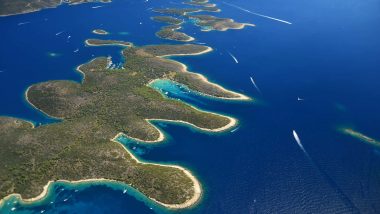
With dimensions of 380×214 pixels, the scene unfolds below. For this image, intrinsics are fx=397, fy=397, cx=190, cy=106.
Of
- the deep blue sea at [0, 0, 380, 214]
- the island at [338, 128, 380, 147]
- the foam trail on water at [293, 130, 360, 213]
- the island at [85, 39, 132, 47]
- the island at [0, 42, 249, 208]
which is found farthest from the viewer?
the island at [85, 39, 132, 47]

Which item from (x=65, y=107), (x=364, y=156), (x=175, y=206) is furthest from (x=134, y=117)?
(x=364, y=156)

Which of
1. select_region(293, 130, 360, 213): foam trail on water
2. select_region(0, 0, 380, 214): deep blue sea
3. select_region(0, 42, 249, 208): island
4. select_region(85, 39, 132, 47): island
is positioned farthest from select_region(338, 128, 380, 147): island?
select_region(85, 39, 132, 47): island

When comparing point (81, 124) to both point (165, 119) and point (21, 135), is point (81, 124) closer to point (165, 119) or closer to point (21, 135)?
point (21, 135)

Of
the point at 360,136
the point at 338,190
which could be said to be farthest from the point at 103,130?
the point at 360,136

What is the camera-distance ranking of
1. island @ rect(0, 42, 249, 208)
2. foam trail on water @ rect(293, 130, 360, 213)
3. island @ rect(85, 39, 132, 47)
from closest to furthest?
foam trail on water @ rect(293, 130, 360, 213) < island @ rect(0, 42, 249, 208) < island @ rect(85, 39, 132, 47)

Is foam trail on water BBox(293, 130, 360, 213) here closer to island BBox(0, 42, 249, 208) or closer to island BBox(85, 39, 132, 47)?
island BBox(0, 42, 249, 208)

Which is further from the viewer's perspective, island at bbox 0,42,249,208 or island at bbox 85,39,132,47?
island at bbox 85,39,132,47

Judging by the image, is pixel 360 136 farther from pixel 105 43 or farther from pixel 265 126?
pixel 105 43
